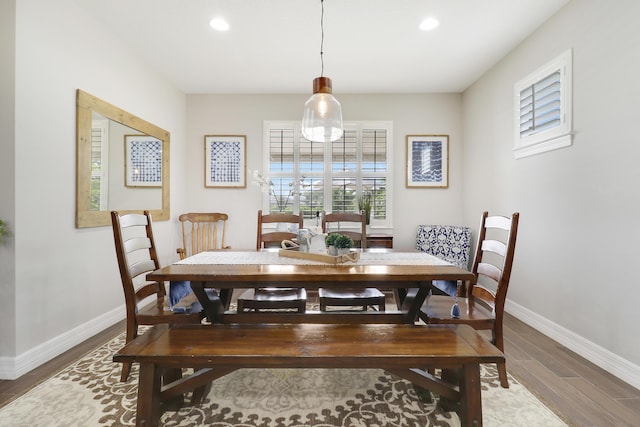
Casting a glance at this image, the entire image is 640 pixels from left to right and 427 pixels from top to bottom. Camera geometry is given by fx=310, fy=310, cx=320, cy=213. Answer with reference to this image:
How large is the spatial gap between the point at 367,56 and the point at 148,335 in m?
Answer: 3.06

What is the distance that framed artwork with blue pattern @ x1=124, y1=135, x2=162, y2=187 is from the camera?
304cm

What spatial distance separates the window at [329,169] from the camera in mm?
4238

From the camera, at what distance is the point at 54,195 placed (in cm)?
220

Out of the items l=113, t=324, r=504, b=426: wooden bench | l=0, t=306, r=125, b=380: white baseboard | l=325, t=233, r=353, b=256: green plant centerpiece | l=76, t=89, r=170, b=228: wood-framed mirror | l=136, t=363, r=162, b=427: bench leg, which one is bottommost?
l=0, t=306, r=125, b=380: white baseboard

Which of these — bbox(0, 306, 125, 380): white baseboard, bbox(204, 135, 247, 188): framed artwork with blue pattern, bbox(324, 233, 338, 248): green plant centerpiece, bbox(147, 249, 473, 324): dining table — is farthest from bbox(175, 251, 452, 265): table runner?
bbox(204, 135, 247, 188): framed artwork with blue pattern

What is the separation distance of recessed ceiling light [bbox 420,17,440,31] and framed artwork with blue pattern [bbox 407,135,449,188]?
1.66 m

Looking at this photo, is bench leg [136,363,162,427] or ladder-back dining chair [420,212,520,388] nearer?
bench leg [136,363,162,427]

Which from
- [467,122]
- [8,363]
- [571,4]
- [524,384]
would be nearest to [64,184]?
[8,363]

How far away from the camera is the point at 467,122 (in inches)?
159

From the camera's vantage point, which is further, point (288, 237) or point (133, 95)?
point (133, 95)

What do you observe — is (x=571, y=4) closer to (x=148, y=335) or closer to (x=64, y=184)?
(x=148, y=335)

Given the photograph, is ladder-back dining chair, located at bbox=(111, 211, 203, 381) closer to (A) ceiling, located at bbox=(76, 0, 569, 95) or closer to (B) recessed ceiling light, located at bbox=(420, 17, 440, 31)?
(A) ceiling, located at bbox=(76, 0, 569, 95)

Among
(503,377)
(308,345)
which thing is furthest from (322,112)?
(503,377)

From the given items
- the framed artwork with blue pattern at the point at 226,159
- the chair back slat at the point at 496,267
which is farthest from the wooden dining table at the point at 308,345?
the framed artwork with blue pattern at the point at 226,159
